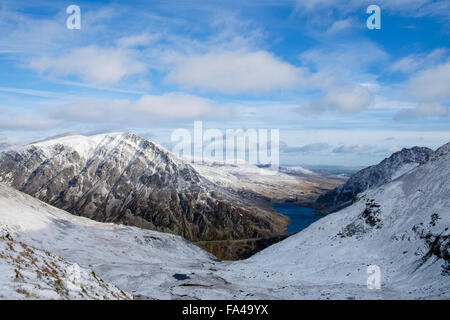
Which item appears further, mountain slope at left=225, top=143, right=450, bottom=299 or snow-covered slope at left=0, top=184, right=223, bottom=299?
mountain slope at left=225, top=143, right=450, bottom=299

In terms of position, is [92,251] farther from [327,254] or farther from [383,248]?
[383,248]

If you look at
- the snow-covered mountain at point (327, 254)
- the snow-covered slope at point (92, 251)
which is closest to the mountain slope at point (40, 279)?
the snow-covered slope at point (92, 251)

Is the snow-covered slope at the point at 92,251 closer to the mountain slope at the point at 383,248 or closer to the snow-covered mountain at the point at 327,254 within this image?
→ the snow-covered mountain at the point at 327,254

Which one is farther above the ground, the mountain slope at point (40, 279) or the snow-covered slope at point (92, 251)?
the mountain slope at point (40, 279)

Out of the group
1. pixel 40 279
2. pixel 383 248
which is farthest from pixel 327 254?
pixel 40 279

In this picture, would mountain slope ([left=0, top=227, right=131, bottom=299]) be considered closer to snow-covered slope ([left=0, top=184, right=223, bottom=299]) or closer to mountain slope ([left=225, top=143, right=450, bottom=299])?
snow-covered slope ([left=0, top=184, right=223, bottom=299])

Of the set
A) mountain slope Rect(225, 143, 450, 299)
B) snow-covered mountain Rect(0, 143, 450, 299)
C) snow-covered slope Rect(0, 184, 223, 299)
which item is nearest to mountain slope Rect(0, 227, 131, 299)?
snow-covered slope Rect(0, 184, 223, 299)

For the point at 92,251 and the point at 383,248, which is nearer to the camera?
the point at 383,248

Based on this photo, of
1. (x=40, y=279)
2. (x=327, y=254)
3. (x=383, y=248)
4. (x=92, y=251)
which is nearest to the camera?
(x=40, y=279)

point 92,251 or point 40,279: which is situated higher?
point 40,279
